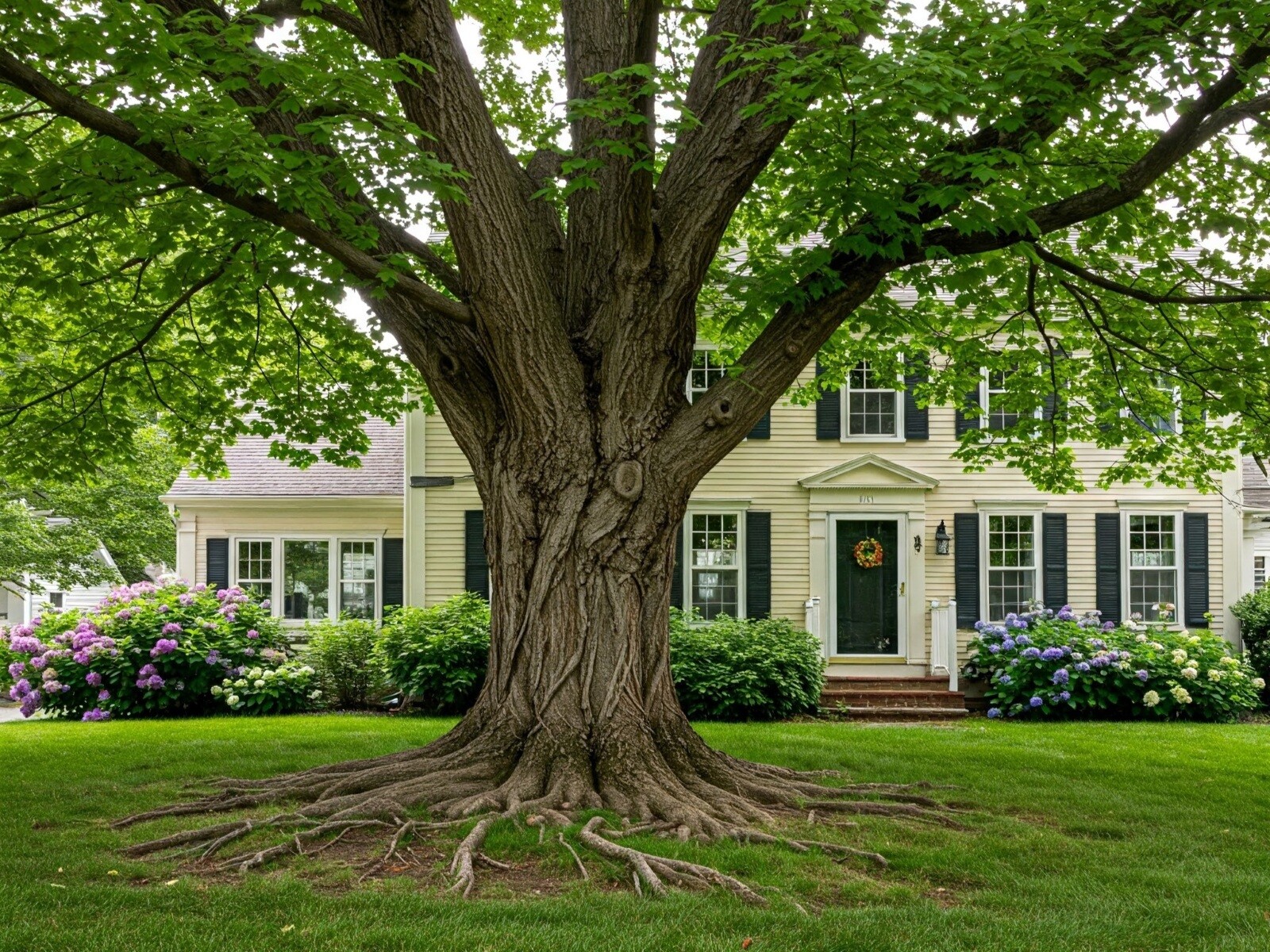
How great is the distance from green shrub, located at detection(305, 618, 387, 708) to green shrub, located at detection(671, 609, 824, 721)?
4267 mm

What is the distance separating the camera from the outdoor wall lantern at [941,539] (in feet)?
52.2

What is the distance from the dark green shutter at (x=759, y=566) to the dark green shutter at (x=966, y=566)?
2.75 m

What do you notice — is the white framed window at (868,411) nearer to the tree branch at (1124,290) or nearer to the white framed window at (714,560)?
the white framed window at (714,560)

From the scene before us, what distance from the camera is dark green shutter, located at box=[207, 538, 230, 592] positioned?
17.4 metres

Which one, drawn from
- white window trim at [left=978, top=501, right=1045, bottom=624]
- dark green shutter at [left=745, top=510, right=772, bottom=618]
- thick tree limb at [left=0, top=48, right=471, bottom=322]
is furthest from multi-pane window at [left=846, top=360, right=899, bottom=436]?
thick tree limb at [left=0, top=48, right=471, bottom=322]

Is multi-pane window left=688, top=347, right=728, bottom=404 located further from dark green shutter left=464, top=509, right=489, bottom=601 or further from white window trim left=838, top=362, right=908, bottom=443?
dark green shutter left=464, top=509, right=489, bottom=601

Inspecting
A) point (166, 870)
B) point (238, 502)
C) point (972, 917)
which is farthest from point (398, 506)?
Answer: point (972, 917)

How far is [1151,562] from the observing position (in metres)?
16.3

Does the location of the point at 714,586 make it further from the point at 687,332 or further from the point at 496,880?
the point at 496,880

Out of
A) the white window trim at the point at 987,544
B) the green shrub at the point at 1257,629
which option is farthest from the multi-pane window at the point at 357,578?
the green shrub at the point at 1257,629

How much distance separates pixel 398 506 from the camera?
17344 millimetres

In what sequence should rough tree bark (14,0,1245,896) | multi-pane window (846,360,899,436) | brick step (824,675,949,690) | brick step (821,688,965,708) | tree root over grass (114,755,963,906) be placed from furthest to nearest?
multi-pane window (846,360,899,436), brick step (824,675,949,690), brick step (821,688,965,708), rough tree bark (14,0,1245,896), tree root over grass (114,755,963,906)

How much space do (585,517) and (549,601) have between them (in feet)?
1.94

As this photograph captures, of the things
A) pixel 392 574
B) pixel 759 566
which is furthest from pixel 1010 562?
pixel 392 574
